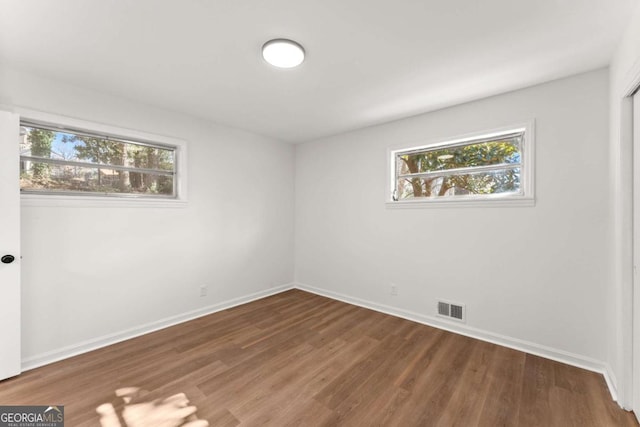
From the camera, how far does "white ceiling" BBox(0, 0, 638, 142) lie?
1642 millimetres

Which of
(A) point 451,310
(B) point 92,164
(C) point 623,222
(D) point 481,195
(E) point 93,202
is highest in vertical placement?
(B) point 92,164

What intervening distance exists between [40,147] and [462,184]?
4.25 m

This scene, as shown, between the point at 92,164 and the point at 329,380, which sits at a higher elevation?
the point at 92,164

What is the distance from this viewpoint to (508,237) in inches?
108

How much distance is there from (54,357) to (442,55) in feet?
13.8

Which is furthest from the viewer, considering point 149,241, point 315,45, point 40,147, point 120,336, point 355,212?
point 355,212

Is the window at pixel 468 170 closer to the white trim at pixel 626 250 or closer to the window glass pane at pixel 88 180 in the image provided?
the white trim at pixel 626 250

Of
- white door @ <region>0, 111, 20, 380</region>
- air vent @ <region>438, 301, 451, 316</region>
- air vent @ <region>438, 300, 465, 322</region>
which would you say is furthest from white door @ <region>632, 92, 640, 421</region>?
white door @ <region>0, 111, 20, 380</region>

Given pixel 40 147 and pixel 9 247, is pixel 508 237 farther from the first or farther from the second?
pixel 40 147

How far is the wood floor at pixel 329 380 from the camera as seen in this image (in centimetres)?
181

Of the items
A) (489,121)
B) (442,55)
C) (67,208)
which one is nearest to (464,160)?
(489,121)

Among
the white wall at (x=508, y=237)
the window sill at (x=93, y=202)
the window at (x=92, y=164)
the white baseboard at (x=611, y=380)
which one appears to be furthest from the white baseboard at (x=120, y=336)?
the white baseboard at (x=611, y=380)

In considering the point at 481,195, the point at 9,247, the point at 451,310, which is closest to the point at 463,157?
the point at 481,195

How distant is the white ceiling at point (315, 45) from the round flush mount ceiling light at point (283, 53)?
0.05 m
